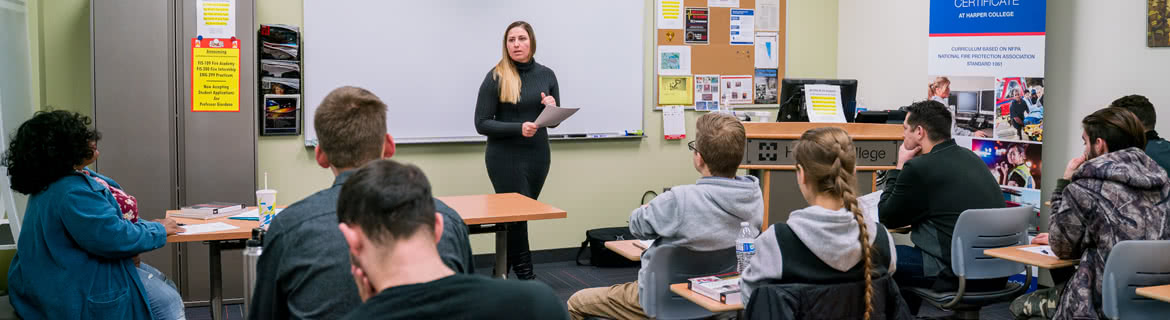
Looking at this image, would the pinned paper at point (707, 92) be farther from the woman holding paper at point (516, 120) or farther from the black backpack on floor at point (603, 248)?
the woman holding paper at point (516, 120)

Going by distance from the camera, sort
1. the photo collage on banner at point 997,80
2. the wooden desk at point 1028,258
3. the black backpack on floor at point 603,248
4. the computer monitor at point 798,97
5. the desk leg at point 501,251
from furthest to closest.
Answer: the black backpack on floor at point 603,248
the computer monitor at point 798,97
the photo collage on banner at point 997,80
the desk leg at point 501,251
the wooden desk at point 1028,258

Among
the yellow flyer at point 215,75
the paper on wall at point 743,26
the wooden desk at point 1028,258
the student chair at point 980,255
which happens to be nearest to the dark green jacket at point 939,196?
the student chair at point 980,255

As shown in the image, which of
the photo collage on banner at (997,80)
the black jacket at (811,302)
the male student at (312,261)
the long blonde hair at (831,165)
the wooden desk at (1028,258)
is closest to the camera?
the male student at (312,261)

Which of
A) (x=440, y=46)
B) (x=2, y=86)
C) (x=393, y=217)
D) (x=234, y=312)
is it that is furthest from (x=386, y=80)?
(x=393, y=217)

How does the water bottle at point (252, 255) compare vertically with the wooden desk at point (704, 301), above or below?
above

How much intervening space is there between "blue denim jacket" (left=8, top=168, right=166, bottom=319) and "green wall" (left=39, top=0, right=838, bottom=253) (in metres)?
2.18

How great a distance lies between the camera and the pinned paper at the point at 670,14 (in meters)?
6.18

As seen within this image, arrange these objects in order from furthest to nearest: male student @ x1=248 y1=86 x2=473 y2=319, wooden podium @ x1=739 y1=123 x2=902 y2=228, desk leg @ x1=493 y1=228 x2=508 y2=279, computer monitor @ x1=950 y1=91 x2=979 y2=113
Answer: computer monitor @ x1=950 y1=91 x2=979 y2=113
wooden podium @ x1=739 y1=123 x2=902 y2=228
desk leg @ x1=493 y1=228 x2=508 y2=279
male student @ x1=248 y1=86 x2=473 y2=319

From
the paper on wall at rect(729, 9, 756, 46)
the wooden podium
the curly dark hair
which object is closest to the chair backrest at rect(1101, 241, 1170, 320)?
the wooden podium

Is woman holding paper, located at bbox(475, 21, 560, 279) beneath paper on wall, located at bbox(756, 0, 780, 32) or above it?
beneath

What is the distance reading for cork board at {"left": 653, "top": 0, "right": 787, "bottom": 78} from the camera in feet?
20.5

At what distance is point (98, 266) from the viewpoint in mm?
2834

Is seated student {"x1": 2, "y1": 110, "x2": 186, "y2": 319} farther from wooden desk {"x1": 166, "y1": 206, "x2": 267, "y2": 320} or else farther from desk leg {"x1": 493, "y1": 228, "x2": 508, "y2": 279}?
desk leg {"x1": 493, "y1": 228, "x2": 508, "y2": 279}

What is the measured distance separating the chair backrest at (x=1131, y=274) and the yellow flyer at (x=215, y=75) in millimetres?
4107
